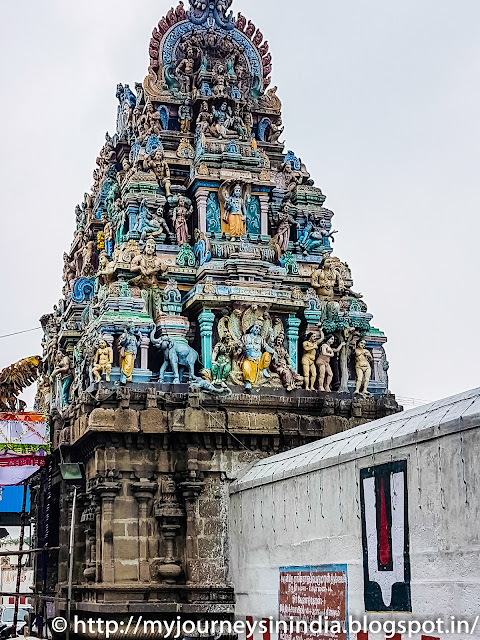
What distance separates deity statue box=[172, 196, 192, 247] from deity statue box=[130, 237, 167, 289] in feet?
2.83

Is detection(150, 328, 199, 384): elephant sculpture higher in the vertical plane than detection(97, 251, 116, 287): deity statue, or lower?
lower

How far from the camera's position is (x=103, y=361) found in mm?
22594

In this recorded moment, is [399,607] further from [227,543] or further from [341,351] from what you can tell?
[341,351]

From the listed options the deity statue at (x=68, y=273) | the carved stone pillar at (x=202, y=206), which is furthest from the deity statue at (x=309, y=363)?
the deity statue at (x=68, y=273)

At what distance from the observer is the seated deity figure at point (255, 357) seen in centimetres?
2316

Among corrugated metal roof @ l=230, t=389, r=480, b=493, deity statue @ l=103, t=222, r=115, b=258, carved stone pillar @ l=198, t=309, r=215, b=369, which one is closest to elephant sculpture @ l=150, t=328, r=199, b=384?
carved stone pillar @ l=198, t=309, r=215, b=369

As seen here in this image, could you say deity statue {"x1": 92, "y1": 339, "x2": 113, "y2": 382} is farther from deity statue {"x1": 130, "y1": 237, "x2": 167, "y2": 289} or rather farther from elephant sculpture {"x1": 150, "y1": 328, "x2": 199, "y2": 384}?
deity statue {"x1": 130, "y1": 237, "x2": 167, "y2": 289}

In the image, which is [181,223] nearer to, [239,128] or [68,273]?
[239,128]

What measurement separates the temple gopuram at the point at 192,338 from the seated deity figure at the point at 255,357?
0.04 metres

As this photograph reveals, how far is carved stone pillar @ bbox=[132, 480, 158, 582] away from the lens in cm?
2144

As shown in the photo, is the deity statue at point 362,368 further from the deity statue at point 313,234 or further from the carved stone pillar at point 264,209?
the carved stone pillar at point 264,209

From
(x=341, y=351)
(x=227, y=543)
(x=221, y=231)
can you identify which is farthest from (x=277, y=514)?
(x=221, y=231)

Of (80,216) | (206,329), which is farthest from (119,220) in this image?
(80,216)

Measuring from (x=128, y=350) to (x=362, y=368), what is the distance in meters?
6.00
